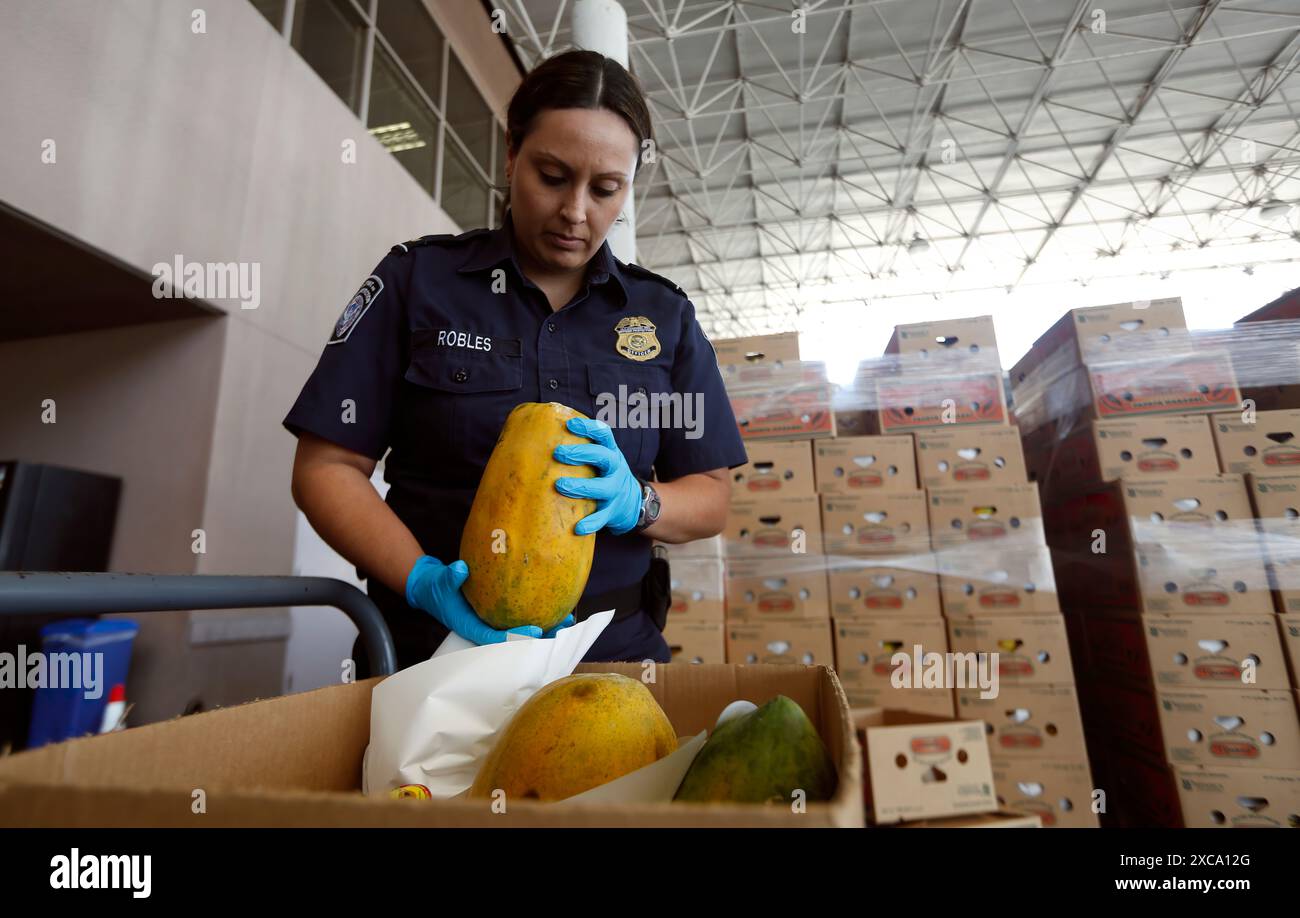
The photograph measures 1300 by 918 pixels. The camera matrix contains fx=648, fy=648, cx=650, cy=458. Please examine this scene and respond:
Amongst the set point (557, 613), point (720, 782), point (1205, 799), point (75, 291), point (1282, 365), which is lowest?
point (1205, 799)

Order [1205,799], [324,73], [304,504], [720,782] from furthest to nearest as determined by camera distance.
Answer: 1. [324,73]
2. [1205,799]
3. [304,504]
4. [720,782]

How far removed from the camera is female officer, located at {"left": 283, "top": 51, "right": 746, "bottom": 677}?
1.04m

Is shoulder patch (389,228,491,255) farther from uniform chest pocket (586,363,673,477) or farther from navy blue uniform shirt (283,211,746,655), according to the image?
uniform chest pocket (586,363,673,477)

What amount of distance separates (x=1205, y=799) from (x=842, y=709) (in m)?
2.79

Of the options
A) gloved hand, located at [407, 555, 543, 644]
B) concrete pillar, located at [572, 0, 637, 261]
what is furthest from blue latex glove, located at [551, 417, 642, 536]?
concrete pillar, located at [572, 0, 637, 261]

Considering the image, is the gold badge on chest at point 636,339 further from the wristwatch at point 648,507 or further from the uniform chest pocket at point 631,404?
the wristwatch at point 648,507

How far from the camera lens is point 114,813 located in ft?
1.01

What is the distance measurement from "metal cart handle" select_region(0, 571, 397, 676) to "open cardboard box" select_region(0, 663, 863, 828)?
213mm

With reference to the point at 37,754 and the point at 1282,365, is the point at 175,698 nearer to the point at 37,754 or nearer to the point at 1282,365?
the point at 37,754

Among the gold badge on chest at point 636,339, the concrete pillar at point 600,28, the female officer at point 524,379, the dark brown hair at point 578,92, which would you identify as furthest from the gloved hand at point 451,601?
the concrete pillar at point 600,28

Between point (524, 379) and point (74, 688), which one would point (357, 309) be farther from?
point (74, 688)

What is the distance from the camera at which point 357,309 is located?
114 centimetres

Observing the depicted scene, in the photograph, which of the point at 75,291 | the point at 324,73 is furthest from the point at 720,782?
the point at 324,73

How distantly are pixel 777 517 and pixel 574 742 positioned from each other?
246cm
